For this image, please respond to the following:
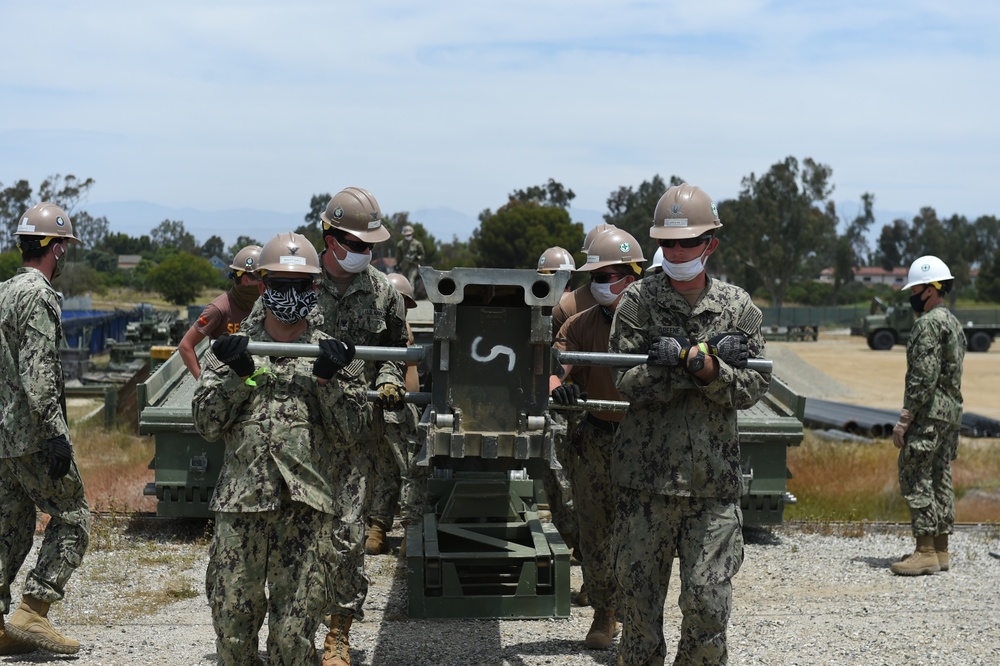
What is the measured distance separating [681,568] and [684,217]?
1.48 metres

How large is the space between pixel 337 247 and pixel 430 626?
2.54m

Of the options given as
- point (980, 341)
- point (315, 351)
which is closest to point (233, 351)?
point (315, 351)

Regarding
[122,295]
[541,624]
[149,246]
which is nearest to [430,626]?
[541,624]

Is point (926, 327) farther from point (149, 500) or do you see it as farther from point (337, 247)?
point (149, 500)

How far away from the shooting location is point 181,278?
2357 inches

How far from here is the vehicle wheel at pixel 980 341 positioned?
46.9 m

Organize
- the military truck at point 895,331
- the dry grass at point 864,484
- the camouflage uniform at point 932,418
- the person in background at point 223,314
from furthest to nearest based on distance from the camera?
1. the military truck at point 895,331
2. the dry grass at point 864,484
3. the camouflage uniform at point 932,418
4. the person in background at point 223,314

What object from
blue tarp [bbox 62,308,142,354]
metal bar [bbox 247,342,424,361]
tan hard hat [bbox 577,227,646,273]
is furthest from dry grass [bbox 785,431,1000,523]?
blue tarp [bbox 62,308,142,354]

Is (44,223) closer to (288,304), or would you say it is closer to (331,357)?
(288,304)

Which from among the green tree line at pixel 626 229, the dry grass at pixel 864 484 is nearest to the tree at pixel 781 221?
the green tree line at pixel 626 229

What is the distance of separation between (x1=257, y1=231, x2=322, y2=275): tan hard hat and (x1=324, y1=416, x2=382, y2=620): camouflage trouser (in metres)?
1.33

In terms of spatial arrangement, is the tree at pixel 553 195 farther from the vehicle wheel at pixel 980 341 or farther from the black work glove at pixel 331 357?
the black work glove at pixel 331 357

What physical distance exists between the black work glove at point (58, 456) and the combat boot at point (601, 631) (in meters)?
2.94

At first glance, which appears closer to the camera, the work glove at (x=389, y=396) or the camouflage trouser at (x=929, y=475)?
the work glove at (x=389, y=396)
